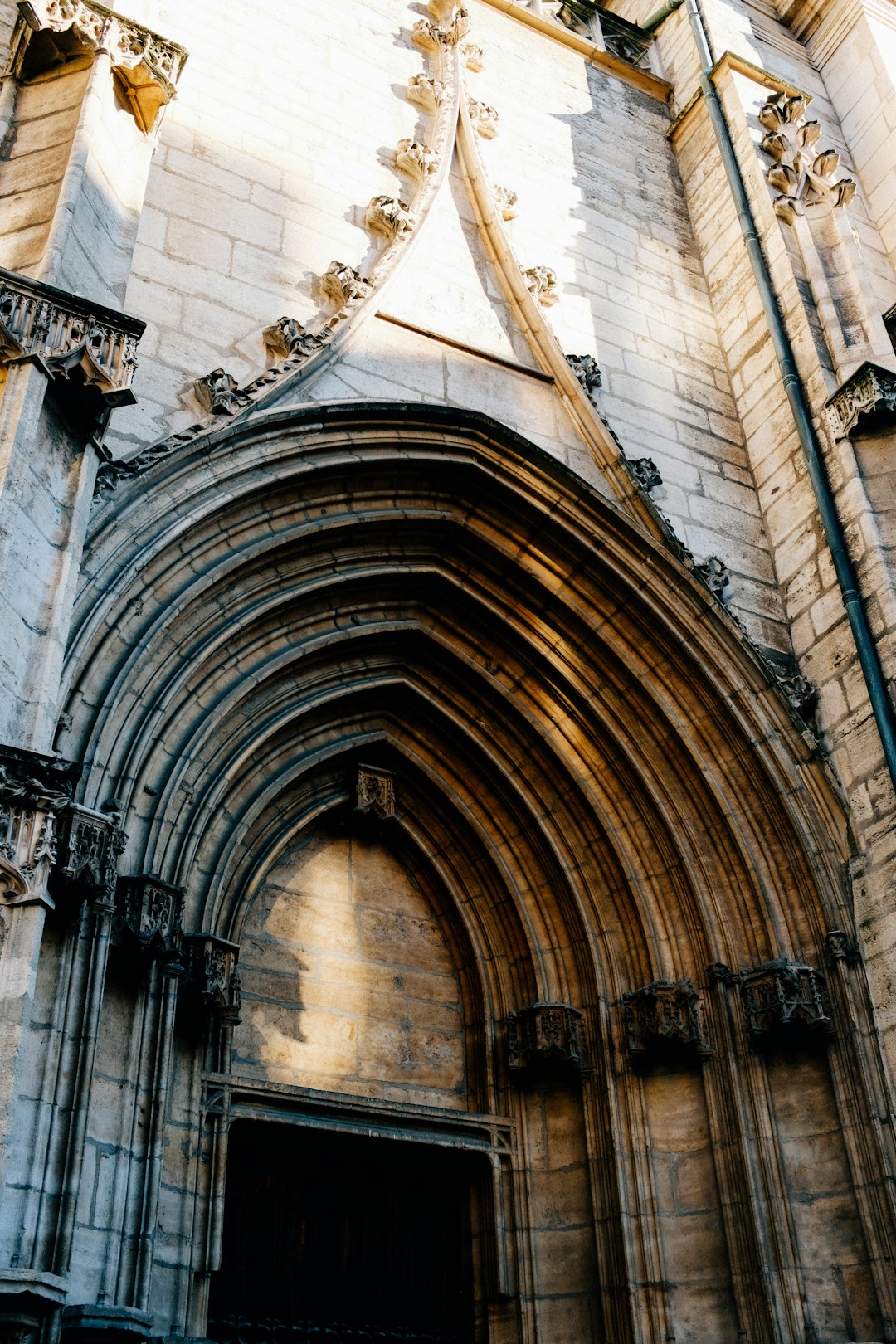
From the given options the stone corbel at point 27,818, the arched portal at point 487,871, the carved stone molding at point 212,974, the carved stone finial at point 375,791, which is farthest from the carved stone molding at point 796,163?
the stone corbel at point 27,818

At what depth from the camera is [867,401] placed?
7.29m

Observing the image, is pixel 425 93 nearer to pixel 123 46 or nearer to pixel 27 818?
pixel 123 46

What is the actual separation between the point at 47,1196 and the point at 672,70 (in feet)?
33.0

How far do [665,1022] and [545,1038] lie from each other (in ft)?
1.93

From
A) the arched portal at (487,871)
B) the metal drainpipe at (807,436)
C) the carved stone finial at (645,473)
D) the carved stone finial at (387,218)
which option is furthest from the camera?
the carved stone finial at (387,218)

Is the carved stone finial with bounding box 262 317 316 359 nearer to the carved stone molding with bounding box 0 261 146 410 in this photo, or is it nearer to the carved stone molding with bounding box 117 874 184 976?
the carved stone molding with bounding box 0 261 146 410

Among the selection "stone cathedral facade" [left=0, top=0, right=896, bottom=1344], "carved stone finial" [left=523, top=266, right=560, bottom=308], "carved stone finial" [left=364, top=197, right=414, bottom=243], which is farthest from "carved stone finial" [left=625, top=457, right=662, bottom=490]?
"carved stone finial" [left=364, top=197, right=414, bottom=243]

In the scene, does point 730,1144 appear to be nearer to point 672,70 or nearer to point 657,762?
point 657,762

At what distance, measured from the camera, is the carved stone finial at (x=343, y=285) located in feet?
23.4

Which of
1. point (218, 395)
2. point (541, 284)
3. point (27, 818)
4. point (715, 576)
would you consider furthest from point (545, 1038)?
point (541, 284)

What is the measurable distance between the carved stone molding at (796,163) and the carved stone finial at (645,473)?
2.45 metres

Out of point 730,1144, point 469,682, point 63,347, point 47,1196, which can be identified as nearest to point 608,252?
point 469,682

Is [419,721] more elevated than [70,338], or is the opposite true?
[419,721]

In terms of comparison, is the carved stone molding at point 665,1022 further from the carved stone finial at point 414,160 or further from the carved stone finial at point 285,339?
the carved stone finial at point 414,160
